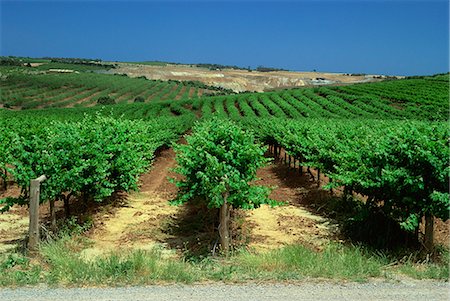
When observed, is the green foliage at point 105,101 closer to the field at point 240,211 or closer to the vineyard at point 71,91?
the vineyard at point 71,91

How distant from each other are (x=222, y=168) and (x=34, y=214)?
3.96m

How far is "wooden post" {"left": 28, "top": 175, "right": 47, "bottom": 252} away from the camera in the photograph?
29.6 feet

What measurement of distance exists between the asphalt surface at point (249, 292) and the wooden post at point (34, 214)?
254 centimetres

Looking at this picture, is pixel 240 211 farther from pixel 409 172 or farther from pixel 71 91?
pixel 71 91

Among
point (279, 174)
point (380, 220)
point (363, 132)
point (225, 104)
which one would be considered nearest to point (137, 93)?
point (225, 104)

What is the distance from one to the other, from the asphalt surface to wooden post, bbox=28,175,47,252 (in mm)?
2544

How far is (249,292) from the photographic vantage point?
655cm

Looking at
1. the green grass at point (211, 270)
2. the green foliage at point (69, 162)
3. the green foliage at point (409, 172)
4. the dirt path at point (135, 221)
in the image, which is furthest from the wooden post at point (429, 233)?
the green foliage at point (69, 162)

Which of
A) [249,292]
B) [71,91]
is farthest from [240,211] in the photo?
[71,91]

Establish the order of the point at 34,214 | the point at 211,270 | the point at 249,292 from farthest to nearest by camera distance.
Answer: the point at 34,214
the point at 211,270
the point at 249,292

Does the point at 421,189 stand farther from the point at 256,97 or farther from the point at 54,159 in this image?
the point at 256,97

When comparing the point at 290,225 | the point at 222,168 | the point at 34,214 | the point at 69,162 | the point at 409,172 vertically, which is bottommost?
the point at 290,225

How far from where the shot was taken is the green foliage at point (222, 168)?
31.6ft

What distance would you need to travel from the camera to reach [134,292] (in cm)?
655
